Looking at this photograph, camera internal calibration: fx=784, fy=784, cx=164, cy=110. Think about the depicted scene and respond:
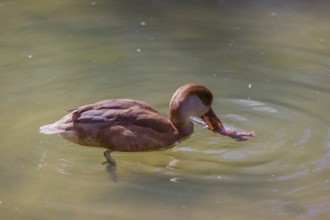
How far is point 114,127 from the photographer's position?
6.40 meters

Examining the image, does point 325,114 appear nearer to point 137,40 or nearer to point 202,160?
point 202,160

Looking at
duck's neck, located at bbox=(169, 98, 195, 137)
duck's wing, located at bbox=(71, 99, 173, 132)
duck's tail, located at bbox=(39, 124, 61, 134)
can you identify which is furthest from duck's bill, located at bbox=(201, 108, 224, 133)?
duck's tail, located at bbox=(39, 124, 61, 134)

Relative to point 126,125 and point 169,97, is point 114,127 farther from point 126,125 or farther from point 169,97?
point 169,97

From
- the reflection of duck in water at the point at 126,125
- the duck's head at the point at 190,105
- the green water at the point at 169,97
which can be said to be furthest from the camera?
the duck's head at the point at 190,105

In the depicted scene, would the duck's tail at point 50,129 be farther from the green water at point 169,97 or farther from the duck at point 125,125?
the green water at point 169,97

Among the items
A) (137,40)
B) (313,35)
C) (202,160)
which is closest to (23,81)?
(137,40)

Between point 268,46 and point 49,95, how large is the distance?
270 centimetres

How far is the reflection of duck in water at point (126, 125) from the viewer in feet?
21.0

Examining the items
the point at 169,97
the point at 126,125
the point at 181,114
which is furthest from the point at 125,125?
the point at 169,97

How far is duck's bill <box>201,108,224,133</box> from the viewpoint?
22.1 ft

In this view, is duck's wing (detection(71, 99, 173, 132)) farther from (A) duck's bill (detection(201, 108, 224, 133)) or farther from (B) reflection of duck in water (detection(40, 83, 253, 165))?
(A) duck's bill (detection(201, 108, 224, 133))

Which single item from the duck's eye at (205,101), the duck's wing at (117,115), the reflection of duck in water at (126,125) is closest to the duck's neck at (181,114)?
the reflection of duck in water at (126,125)

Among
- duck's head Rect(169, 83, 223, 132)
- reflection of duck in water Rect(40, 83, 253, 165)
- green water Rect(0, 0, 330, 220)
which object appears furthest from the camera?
duck's head Rect(169, 83, 223, 132)

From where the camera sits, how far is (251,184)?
19.3ft
